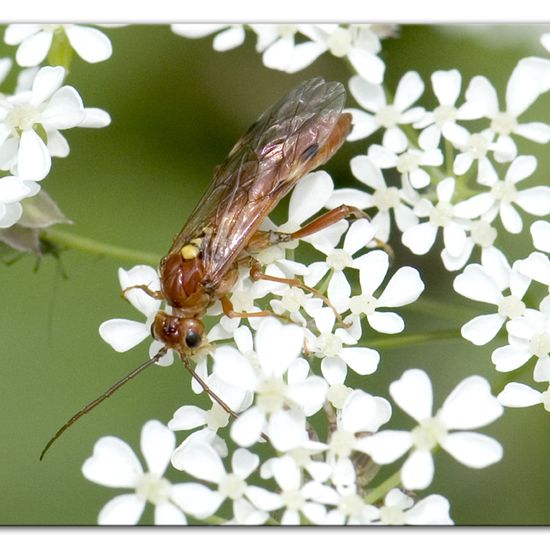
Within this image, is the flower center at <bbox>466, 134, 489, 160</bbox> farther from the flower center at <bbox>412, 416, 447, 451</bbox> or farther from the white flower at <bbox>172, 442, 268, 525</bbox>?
the white flower at <bbox>172, 442, 268, 525</bbox>

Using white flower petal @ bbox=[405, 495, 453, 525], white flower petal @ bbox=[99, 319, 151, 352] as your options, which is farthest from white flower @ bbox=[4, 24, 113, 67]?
white flower petal @ bbox=[405, 495, 453, 525]

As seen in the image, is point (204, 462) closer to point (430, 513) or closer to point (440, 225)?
point (430, 513)

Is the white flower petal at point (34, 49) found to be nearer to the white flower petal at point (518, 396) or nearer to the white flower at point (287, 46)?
the white flower at point (287, 46)

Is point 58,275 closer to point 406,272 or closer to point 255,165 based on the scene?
point 255,165

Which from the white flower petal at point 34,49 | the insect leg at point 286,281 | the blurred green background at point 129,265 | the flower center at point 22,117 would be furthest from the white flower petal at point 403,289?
the white flower petal at point 34,49

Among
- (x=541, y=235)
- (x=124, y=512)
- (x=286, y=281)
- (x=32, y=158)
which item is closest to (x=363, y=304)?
(x=286, y=281)
